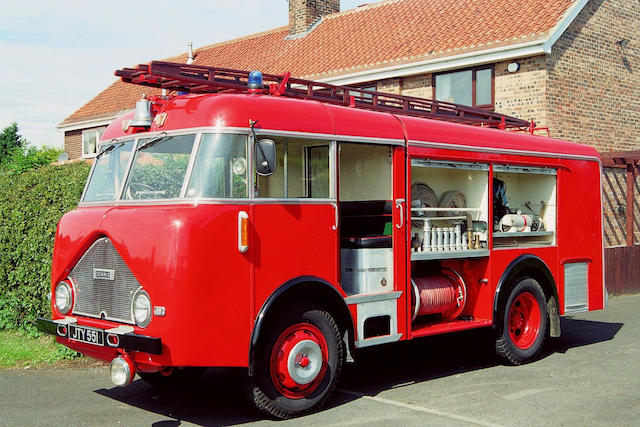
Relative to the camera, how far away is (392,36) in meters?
20.1

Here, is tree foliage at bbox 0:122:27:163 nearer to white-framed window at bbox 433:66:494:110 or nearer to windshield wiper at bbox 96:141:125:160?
white-framed window at bbox 433:66:494:110

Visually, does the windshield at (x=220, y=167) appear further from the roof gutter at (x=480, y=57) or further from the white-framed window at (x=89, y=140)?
the white-framed window at (x=89, y=140)

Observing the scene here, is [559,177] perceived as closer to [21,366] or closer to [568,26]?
[21,366]

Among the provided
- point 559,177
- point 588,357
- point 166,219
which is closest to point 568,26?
point 559,177

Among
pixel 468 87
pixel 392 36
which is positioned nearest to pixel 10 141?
pixel 392 36

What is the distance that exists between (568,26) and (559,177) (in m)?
8.11

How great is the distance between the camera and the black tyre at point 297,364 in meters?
6.25

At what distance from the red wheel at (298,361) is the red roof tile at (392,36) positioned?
11.0 metres

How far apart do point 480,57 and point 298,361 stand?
11.7m

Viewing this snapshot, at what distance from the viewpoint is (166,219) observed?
5992mm

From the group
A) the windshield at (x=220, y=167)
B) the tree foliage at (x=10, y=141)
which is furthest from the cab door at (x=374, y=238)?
the tree foliage at (x=10, y=141)

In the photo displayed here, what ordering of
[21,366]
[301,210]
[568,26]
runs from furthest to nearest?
[568,26] → [21,366] → [301,210]

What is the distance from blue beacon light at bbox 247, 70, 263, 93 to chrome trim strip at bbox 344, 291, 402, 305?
2043mm

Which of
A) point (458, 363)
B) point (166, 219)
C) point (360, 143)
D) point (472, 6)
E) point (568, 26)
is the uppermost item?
point (472, 6)
